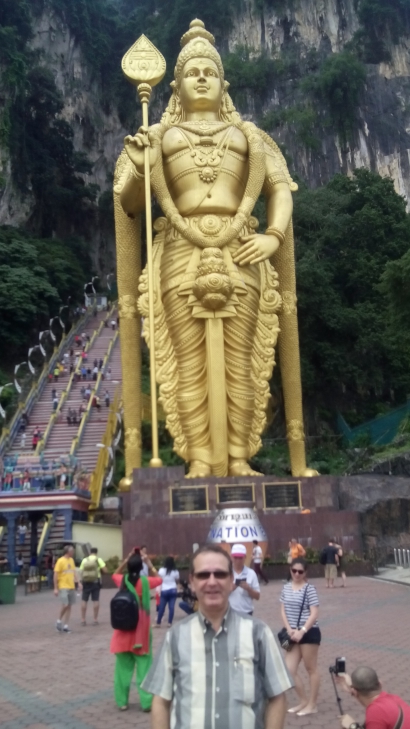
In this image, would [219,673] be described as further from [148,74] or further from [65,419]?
[65,419]

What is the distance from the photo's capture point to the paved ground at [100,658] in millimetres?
4258

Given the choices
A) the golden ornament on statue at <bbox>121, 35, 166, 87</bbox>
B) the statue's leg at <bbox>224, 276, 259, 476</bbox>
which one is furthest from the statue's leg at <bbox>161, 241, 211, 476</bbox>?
the golden ornament on statue at <bbox>121, 35, 166, 87</bbox>

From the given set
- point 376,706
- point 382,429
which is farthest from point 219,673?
point 382,429

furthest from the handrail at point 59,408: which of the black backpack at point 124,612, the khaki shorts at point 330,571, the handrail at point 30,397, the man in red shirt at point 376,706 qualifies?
the man in red shirt at point 376,706

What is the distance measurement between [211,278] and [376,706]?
996 centimetres

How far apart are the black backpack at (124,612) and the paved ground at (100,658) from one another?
46 centimetres

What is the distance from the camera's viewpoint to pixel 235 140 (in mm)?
12898

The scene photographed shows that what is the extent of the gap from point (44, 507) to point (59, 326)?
1716 cm

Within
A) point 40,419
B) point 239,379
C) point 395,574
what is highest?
point 40,419

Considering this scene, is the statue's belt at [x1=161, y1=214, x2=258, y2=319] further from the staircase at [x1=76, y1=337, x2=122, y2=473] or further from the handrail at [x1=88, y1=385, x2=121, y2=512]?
the staircase at [x1=76, y1=337, x2=122, y2=473]

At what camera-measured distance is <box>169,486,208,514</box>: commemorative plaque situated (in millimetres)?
11461

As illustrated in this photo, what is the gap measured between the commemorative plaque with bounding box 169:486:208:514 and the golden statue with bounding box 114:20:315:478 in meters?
0.48

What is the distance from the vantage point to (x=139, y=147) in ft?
39.1

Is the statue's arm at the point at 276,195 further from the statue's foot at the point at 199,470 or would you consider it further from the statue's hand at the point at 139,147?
the statue's foot at the point at 199,470
